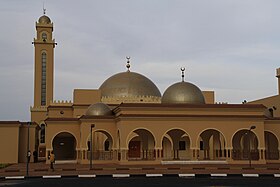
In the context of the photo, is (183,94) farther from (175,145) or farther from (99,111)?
(99,111)

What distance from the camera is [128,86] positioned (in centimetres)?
4728

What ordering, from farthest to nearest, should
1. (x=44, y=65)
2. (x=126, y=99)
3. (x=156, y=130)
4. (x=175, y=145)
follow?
(x=44, y=65), (x=126, y=99), (x=175, y=145), (x=156, y=130)

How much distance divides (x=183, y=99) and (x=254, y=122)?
621 centimetres

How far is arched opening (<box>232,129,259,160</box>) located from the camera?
35938 mm

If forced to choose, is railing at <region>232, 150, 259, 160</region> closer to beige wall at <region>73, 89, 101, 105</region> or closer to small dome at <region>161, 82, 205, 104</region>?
small dome at <region>161, 82, 205, 104</region>

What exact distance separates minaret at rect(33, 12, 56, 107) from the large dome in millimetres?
8017

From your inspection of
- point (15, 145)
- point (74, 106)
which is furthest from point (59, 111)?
point (15, 145)

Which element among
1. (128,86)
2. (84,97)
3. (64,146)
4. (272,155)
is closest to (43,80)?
(84,97)

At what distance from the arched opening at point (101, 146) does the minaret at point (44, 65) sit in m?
12.6

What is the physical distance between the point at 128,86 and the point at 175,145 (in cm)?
1126

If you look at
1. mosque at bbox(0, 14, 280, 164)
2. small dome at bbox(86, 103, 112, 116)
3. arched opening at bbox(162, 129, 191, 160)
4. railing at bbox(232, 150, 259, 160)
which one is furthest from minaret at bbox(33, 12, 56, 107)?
railing at bbox(232, 150, 259, 160)

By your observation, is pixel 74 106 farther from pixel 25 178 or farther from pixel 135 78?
pixel 25 178

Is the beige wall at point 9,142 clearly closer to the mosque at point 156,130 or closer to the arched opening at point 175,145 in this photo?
the mosque at point 156,130

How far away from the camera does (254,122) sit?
3516 cm
